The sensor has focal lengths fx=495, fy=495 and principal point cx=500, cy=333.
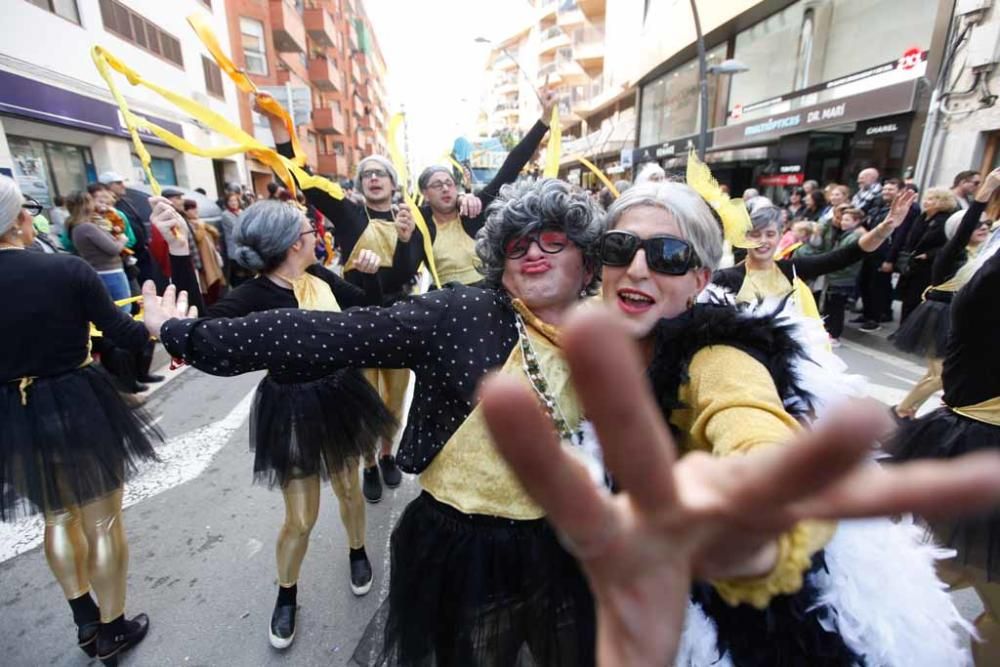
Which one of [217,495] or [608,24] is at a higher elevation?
[608,24]

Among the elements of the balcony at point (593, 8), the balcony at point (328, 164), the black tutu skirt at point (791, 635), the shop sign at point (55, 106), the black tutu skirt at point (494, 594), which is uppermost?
the balcony at point (593, 8)

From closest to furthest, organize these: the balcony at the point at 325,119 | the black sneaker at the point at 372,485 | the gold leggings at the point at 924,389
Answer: the black sneaker at the point at 372,485 → the gold leggings at the point at 924,389 → the balcony at the point at 325,119

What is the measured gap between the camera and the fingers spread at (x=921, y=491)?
0.42 meters

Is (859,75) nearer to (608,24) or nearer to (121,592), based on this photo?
(121,592)

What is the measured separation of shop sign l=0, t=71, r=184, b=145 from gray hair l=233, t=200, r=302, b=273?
31.2 ft

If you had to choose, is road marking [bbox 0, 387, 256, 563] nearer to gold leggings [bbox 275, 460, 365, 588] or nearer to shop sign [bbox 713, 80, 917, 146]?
gold leggings [bbox 275, 460, 365, 588]

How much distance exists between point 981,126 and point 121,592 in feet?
37.7

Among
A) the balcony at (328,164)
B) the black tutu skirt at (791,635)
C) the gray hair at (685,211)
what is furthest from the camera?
the balcony at (328,164)

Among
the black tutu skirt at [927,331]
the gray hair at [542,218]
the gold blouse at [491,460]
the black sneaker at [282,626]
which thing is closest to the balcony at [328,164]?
the black tutu skirt at [927,331]

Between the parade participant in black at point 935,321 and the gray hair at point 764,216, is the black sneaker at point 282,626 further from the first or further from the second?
the parade participant in black at point 935,321

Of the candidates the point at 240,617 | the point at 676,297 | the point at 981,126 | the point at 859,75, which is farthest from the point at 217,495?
the point at 859,75

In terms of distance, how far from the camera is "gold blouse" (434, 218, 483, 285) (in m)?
3.59

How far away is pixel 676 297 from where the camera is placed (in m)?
1.36

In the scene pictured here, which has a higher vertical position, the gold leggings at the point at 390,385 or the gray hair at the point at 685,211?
the gray hair at the point at 685,211
